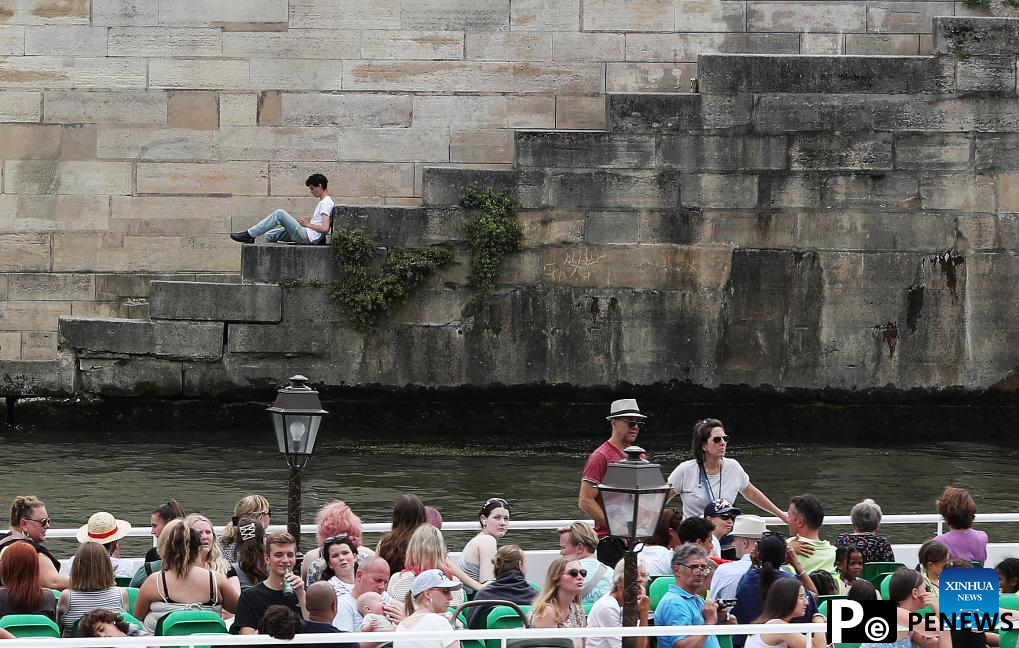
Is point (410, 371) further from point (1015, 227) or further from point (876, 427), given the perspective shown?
point (1015, 227)

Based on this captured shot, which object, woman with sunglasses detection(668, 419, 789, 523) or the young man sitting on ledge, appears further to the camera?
the young man sitting on ledge

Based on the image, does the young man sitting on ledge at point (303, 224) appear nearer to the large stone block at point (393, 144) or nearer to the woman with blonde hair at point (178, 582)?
the large stone block at point (393, 144)

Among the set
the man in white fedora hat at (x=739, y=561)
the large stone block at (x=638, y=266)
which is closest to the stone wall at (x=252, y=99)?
the large stone block at (x=638, y=266)

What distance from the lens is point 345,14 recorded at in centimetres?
1792

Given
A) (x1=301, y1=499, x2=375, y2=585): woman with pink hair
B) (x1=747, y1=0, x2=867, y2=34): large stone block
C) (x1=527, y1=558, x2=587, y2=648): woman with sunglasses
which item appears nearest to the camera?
(x1=527, y1=558, x2=587, y2=648): woman with sunglasses

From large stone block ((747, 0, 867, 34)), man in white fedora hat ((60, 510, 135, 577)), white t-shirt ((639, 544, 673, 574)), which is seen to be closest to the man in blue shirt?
white t-shirt ((639, 544, 673, 574))

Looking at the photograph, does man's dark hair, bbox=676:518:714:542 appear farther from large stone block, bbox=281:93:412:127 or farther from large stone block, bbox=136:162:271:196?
large stone block, bbox=136:162:271:196

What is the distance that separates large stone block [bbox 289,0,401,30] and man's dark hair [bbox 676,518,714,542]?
36.2 feet

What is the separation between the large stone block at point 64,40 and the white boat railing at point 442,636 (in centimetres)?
1297

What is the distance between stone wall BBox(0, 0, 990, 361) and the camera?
1783 cm

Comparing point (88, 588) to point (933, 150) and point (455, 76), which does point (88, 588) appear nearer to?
point (455, 76)

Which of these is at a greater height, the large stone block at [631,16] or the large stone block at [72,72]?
the large stone block at [631,16]

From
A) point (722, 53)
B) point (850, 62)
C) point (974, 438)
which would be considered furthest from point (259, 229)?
point (974, 438)

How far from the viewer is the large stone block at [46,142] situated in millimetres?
17859
